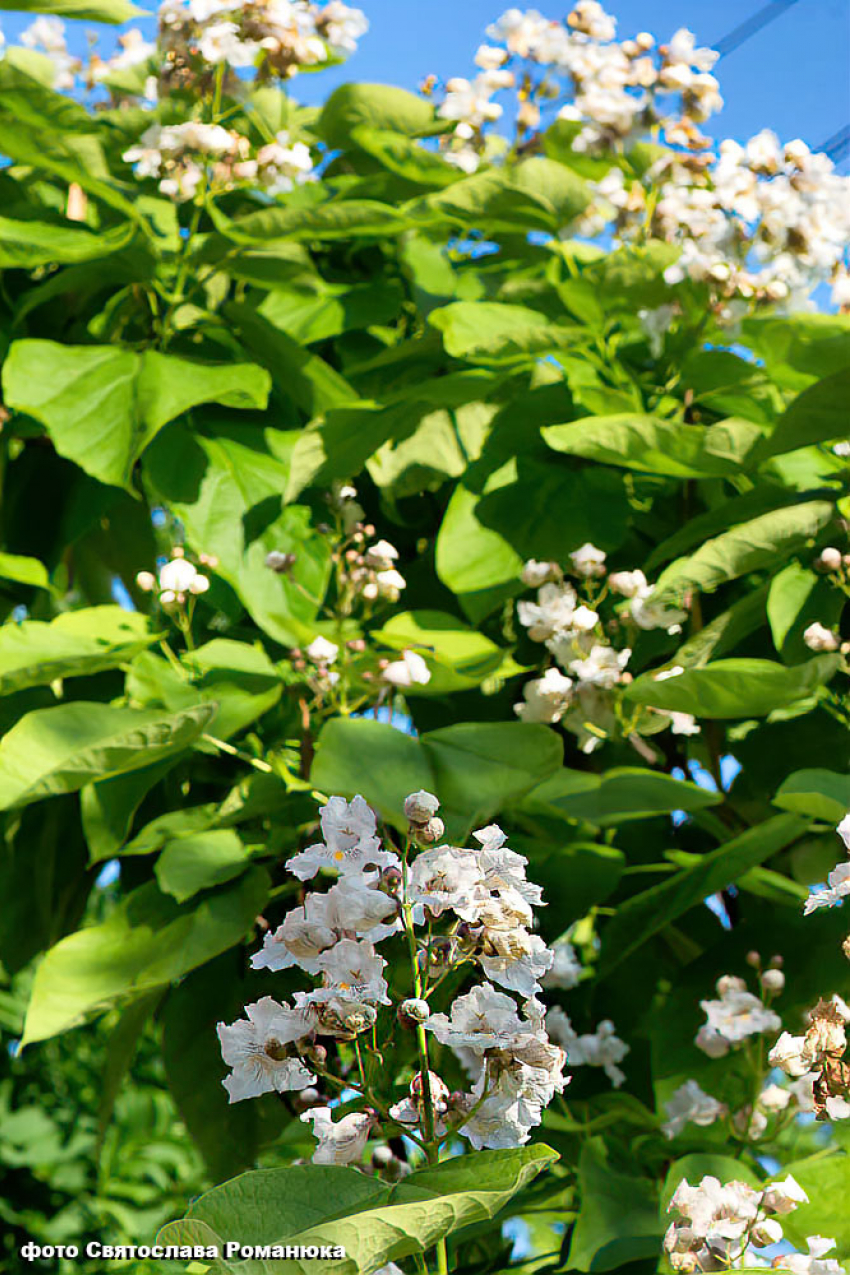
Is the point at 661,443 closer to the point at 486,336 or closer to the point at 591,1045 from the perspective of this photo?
the point at 486,336

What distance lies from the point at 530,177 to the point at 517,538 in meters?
0.40

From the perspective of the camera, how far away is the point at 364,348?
1552 millimetres

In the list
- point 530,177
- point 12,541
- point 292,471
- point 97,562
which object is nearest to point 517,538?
point 292,471

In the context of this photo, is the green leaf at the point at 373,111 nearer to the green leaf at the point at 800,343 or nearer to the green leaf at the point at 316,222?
the green leaf at the point at 316,222

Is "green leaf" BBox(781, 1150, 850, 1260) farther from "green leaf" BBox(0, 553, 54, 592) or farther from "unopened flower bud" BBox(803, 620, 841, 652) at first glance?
"green leaf" BBox(0, 553, 54, 592)

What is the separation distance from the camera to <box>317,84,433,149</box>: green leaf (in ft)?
5.06

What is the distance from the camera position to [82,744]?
1.10 m

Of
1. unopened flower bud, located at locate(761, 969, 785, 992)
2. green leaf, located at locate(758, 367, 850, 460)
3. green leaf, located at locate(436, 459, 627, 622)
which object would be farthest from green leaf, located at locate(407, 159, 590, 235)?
unopened flower bud, located at locate(761, 969, 785, 992)

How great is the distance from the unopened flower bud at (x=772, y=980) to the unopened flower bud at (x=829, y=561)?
367 millimetres

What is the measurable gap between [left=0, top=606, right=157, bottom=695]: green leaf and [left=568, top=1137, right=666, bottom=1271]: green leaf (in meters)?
0.61

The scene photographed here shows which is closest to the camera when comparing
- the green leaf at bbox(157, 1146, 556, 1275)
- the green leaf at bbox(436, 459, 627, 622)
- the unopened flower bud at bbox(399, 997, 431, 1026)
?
the green leaf at bbox(157, 1146, 556, 1275)

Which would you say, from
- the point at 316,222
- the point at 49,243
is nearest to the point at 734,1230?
the point at 316,222

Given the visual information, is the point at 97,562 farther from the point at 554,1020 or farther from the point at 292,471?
A: the point at 554,1020

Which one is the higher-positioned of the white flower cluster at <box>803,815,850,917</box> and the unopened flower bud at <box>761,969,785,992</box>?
the white flower cluster at <box>803,815,850,917</box>
